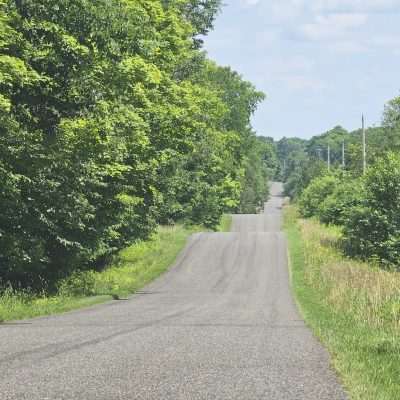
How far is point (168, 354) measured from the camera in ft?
31.9

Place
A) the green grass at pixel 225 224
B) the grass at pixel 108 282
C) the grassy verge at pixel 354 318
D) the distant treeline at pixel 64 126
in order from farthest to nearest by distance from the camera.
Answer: the green grass at pixel 225 224 < the distant treeline at pixel 64 126 < the grass at pixel 108 282 < the grassy verge at pixel 354 318

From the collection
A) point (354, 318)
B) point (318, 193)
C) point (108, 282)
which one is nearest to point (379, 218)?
point (108, 282)

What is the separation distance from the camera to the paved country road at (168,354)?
7320 millimetres

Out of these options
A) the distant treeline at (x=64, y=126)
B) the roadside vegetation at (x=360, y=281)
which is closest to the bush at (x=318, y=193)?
the roadside vegetation at (x=360, y=281)

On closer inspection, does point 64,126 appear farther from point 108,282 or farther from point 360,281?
point 360,281

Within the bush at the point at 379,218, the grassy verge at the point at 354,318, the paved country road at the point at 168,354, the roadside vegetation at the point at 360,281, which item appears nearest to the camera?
the paved country road at the point at 168,354

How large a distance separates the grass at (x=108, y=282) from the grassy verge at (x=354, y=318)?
6505 mm

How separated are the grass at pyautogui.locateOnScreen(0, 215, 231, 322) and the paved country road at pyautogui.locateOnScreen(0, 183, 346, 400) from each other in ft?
3.28

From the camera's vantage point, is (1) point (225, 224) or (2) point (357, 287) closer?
(2) point (357, 287)

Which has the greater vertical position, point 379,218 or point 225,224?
point 379,218

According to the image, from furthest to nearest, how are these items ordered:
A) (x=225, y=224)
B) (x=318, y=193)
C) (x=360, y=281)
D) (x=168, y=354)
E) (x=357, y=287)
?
(x=225, y=224) < (x=318, y=193) < (x=360, y=281) < (x=357, y=287) < (x=168, y=354)

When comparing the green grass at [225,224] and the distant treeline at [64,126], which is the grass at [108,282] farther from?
the green grass at [225,224]

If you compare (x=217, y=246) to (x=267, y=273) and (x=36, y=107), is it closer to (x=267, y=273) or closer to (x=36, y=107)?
(x=267, y=273)

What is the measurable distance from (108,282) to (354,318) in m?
12.3
